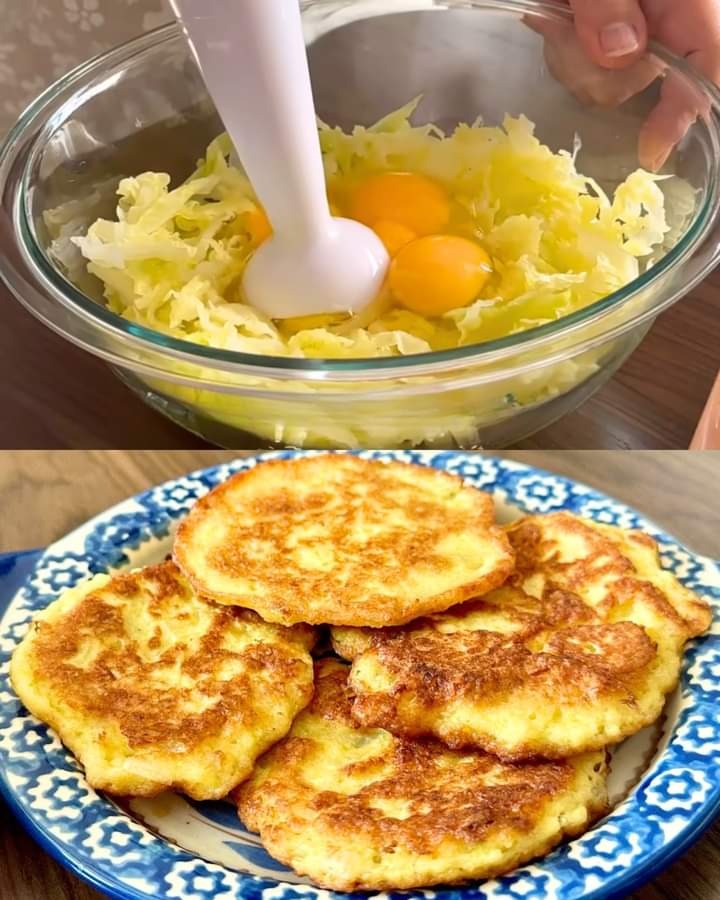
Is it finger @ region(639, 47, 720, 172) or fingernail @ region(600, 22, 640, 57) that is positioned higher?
fingernail @ region(600, 22, 640, 57)

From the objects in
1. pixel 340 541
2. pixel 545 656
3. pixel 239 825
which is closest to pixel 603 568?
pixel 545 656

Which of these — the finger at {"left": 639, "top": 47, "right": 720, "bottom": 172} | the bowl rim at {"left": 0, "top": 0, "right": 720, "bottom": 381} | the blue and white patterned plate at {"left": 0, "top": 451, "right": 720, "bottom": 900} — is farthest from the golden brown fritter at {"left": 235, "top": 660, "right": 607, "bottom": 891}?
the finger at {"left": 639, "top": 47, "right": 720, "bottom": 172}

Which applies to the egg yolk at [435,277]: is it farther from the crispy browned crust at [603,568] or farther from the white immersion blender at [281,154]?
the crispy browned crust at [603,568]

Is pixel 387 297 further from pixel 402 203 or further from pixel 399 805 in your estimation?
pixel 399 805

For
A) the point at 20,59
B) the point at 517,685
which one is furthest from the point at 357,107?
the point at 517,685

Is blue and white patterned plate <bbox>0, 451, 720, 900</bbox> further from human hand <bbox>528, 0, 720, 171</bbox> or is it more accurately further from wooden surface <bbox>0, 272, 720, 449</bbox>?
human hand <bbox>528, 0, 720, 171</bbox>
